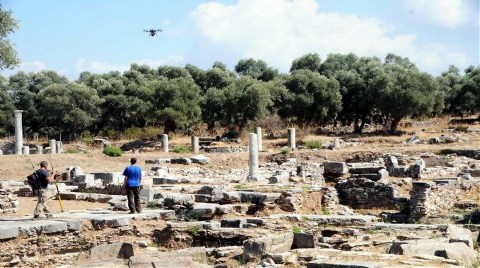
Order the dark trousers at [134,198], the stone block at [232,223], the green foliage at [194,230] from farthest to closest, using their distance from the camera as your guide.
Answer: the dark trousers at [134,198]
the stone block at [232,223]
the green foliage at [194,230]

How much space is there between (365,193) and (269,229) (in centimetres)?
682

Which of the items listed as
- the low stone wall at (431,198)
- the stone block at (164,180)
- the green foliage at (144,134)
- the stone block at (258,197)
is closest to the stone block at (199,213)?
the stone block at (258,197)

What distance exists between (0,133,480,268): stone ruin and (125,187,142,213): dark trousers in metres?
0.42

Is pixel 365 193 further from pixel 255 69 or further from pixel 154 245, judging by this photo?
pixel 255 69

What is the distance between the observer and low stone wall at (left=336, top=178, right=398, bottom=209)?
62.5 ft

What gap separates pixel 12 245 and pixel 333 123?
156ft

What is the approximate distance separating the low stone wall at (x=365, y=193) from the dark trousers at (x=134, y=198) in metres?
7.56

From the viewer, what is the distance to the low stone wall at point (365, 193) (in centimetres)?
1905

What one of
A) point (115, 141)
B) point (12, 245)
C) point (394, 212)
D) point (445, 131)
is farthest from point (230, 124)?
point (12, 245)

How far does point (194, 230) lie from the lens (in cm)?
1362

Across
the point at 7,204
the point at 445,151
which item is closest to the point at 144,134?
the point at 445,151

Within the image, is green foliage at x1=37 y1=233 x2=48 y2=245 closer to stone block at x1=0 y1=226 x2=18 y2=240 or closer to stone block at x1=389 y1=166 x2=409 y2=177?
stone block at x1=0 y1=226 x2=18 y2=240

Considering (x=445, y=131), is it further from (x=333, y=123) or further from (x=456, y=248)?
(x=456, y=248)

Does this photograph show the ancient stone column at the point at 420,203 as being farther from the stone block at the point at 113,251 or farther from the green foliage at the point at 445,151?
the green foliage at the point at 445,151
